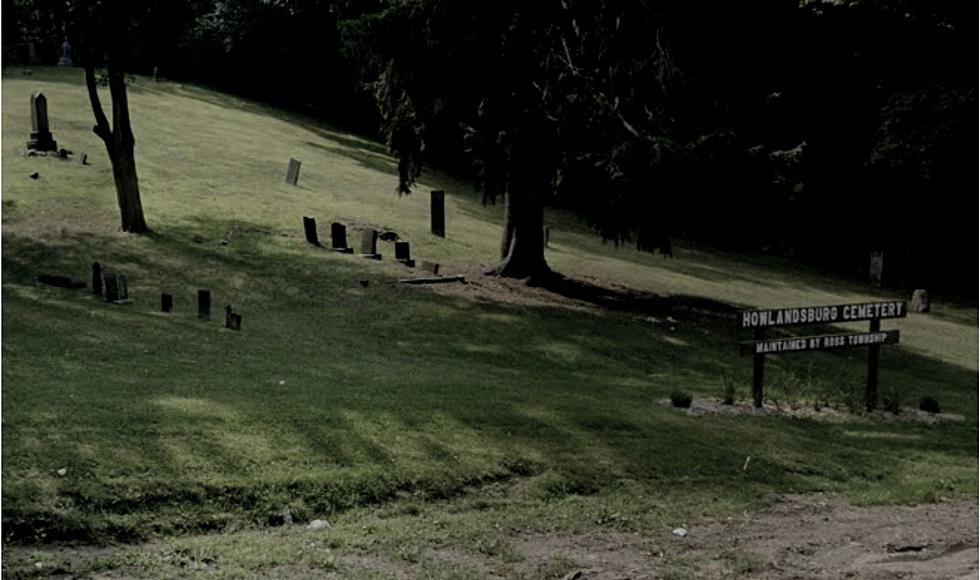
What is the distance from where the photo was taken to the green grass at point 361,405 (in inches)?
353

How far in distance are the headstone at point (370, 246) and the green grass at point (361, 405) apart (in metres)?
0.86

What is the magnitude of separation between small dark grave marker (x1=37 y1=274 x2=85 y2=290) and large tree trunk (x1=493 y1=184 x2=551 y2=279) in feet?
29.1

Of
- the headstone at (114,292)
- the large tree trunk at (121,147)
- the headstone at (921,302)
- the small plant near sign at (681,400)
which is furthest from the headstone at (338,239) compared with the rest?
the headstone at (921,302)

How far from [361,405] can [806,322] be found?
19.6 ft

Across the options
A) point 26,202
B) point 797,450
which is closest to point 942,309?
point 797,450

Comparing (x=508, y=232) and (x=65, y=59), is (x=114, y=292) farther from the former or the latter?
(x=65, y=59)

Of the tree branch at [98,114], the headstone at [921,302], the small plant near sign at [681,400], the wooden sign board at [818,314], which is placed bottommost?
the headstone at [921,302]

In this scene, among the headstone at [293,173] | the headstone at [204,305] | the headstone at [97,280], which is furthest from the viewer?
the headstone at [293,173]

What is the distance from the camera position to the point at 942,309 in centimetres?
3272

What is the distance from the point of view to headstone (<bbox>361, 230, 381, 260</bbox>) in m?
24.7

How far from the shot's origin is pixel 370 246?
2477 centimetres

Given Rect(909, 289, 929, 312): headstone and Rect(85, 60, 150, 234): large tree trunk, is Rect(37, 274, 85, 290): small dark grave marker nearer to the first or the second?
Rect(85, 60, 150, 234): large tree trunk

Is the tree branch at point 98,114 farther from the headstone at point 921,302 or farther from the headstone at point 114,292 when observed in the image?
the headstone at point 921,302

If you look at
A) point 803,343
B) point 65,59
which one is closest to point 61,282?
point 803,343
